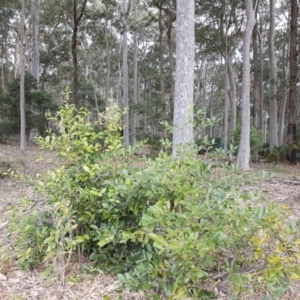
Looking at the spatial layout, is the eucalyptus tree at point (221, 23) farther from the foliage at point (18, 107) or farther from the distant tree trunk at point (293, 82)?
Result: the foliage at point (18, 107)

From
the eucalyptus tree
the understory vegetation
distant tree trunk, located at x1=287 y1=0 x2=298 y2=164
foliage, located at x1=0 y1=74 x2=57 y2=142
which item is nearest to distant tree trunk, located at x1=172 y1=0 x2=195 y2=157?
the understory vegetation

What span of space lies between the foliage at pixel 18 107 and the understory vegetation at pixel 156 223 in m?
8.94

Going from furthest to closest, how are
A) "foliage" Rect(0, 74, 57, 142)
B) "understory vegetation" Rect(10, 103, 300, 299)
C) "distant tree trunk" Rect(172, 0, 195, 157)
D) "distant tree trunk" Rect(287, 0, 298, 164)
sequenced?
"foliage" Rect(0, 74, 57, 142) < "distant tree trunk" Rect(287, 0, 298, 164) < "distant tree trunk" Rect(172, 0, 195, 157) < "understory vegetation" Rect(10, 103, 300, 299)

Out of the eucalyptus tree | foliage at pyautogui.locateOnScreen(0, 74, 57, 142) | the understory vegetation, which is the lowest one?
the understory vegetation

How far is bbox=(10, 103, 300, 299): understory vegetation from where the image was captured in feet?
4.65

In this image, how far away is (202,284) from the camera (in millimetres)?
1562

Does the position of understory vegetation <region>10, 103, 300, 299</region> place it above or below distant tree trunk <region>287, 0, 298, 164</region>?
below

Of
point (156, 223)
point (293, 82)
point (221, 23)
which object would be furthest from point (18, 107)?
point (156, 223)

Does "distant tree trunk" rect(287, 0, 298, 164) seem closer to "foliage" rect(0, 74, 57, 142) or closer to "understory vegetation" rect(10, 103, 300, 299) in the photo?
"foliage" rect(0, 74, 57, 142)

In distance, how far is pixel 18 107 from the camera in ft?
33.7

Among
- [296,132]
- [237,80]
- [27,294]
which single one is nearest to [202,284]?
[27,294]

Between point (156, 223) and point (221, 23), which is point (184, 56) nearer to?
point (156, 223)

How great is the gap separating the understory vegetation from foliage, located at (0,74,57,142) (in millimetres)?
8936

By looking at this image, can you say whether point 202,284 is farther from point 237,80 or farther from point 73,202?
point 237,80
